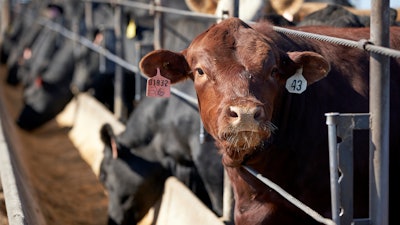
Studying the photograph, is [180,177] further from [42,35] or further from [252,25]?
[42,35]

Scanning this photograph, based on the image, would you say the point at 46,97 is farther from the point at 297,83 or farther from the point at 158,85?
the point at 297,83

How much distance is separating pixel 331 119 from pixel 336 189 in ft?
0.82

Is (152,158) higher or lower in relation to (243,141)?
lower

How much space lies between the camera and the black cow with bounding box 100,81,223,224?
16.3 feet

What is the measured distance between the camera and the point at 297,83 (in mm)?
2973

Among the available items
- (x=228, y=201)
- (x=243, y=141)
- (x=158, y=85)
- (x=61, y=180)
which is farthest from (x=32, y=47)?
(x=243, y=141)

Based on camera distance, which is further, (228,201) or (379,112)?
(228,201)

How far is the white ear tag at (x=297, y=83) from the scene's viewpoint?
116 inches

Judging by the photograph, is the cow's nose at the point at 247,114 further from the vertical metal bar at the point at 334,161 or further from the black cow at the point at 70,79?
the black cow at the point at 70,79

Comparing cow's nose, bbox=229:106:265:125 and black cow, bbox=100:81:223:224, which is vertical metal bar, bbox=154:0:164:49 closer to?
black cow, bbox=100:81:223:224

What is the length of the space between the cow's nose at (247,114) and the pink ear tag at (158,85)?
80 centimetres

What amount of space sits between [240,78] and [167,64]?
0.63 meters

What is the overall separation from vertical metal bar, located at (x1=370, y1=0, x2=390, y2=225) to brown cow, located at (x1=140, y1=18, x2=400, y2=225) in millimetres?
457

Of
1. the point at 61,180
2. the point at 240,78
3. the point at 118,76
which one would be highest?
the point at 240,78
